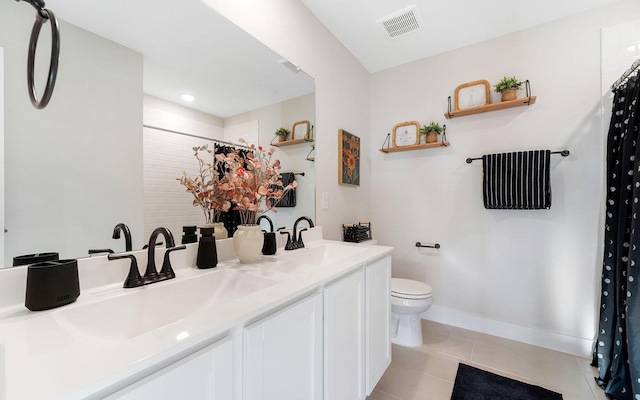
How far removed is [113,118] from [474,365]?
250 centimetres

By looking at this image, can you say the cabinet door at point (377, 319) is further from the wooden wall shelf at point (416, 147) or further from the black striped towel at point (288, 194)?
the wooden wall shelf at point (416, 147)

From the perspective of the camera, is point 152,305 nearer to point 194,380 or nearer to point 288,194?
point 194,380

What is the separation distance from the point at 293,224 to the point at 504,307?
193 cm

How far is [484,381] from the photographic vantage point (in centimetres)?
163

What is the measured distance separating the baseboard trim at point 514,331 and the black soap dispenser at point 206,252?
2205mm

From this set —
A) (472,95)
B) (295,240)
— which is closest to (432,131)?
(472,95)

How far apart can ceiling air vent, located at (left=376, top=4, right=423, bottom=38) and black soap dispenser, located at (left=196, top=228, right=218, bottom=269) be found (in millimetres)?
2029

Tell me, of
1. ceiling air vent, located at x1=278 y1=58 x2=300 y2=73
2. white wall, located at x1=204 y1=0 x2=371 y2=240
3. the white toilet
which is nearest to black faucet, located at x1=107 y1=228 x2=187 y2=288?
white wall, located at x1=204 y1=0 x2=371 y2=240

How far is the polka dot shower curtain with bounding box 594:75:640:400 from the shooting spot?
1328mm

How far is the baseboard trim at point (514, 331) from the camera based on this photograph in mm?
1921

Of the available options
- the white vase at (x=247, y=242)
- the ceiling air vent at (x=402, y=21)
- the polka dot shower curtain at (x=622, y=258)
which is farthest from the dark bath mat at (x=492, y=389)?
the ceiling air vent at (x=402, y=21)

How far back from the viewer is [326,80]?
6.82ft

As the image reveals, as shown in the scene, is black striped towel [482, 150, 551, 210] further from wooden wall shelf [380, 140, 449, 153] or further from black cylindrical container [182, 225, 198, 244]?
black cylindrical container [182, 225, 198, 244]

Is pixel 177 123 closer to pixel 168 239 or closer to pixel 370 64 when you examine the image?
pixel 168 239
